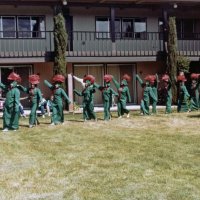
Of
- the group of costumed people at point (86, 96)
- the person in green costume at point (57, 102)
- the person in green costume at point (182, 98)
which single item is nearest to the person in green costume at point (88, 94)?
the group of costumed people at point (86, 96)

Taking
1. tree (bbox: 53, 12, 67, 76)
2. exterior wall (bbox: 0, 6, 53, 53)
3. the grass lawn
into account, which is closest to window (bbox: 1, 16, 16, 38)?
exterior wall (bbox: 0, 6, 53, 53)

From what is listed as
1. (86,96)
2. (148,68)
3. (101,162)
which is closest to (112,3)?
(148,68)

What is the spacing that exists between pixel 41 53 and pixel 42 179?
15654 millimetres

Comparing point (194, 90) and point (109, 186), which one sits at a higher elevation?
point (194, 90)

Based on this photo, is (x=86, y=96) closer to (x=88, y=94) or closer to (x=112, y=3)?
(x=88, y=94)

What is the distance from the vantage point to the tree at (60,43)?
75.8 ft

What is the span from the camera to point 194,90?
2150 cm

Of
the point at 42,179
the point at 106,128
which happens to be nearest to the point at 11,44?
the point at 106,128

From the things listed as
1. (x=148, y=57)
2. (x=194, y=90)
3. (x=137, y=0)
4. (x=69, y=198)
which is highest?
(x=137, y=0)

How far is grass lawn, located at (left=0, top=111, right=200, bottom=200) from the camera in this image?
7.79 meters

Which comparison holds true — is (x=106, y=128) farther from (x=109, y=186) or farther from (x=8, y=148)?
(x=109, y=186)

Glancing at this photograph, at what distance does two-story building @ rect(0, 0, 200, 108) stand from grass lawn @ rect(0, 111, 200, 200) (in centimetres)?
953

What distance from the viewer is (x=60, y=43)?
23.3 m

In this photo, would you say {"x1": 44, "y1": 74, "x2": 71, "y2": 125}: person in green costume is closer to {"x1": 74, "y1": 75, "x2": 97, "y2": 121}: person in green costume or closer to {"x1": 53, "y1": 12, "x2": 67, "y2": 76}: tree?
{"x1": 74, "y1": 75, "x2": 97, "y2": 121}: person in green costume
